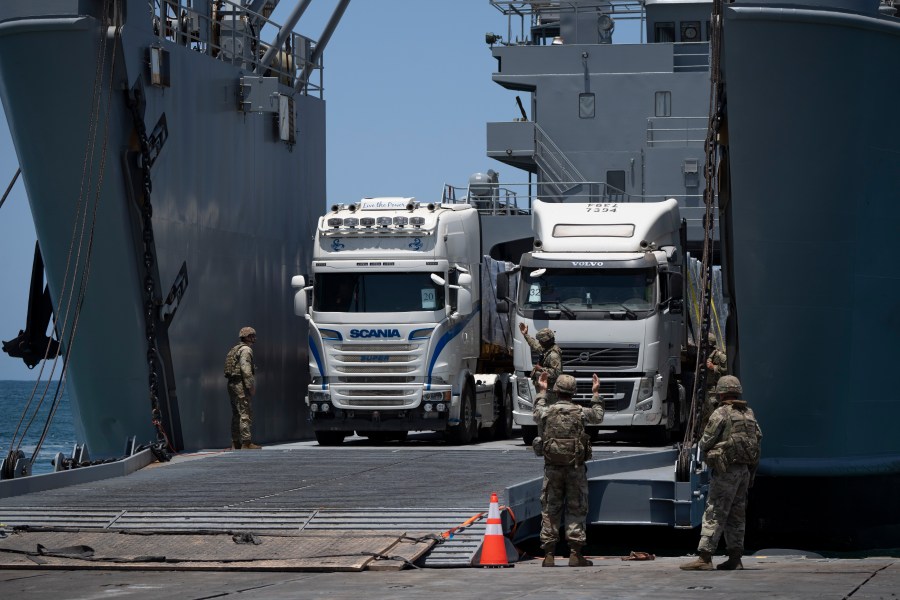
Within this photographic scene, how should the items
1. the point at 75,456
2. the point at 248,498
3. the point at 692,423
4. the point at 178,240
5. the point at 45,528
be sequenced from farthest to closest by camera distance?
1. the point at 178,240
2. the point at 75,456
3. the point at 692,423
4. the point at 248,498
5. the point at 45,528

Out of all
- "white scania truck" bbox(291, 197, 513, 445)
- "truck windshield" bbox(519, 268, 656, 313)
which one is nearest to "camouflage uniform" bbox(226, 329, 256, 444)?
"white scania truck" bbox(291, 197, 513, 445)

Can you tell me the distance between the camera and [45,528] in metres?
12.9

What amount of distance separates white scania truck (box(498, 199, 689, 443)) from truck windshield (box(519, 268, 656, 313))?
0.01 meters

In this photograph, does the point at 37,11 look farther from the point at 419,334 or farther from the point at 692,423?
the point at 692,423

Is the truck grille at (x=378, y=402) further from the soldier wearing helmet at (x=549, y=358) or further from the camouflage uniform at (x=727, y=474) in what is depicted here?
the camouflage uniform at (x=727, y=474)

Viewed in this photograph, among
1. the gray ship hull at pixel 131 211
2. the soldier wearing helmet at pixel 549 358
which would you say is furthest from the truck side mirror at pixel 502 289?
the gray ship hull at pixel 131 211

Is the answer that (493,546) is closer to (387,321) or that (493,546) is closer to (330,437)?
(387,321)

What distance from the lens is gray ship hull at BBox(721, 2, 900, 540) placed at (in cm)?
1622

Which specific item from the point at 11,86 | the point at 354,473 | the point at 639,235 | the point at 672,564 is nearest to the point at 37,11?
the point at 11,86

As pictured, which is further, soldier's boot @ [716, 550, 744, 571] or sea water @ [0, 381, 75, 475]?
sea water @ [0, 381, 75, 475]

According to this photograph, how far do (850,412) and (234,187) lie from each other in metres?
10.2

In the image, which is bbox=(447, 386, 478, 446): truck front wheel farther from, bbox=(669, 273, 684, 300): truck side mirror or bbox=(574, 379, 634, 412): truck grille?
bbox=(669, 273, 684, 300): truck side mirror

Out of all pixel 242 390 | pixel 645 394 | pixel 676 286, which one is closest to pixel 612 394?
pixel 645 394

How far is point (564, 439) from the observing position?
1250 centimetres
